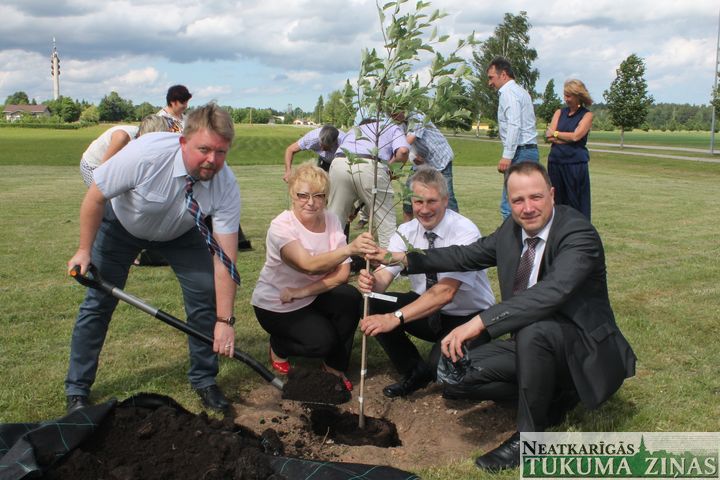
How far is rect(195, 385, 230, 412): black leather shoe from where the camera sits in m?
4.37

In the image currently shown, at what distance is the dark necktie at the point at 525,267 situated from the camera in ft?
12.7

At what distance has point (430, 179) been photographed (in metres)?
4.50

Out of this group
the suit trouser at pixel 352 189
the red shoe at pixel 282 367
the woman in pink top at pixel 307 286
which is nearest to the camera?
the woman in pink top at pixel 307 286

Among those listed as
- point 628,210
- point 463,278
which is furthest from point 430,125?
point 628,210

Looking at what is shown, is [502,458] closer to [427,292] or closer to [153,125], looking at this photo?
[427,292]

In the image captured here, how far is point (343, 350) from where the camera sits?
5008 millimetres

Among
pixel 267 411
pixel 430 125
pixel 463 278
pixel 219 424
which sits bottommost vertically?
pixel 267 411

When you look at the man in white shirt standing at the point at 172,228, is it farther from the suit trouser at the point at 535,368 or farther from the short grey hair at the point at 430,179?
the suit trouser at the point at 535,368

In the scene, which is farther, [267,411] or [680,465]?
[267,411]

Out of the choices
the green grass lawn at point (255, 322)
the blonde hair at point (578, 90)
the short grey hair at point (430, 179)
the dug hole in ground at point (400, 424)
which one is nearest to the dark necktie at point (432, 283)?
the short grey hair at point (430, 179)

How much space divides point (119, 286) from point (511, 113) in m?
5.65

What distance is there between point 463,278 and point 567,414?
3.60 ft

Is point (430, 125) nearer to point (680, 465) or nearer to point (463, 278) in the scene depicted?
point (463, 278)

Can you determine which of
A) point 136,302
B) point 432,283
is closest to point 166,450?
point 136,302
